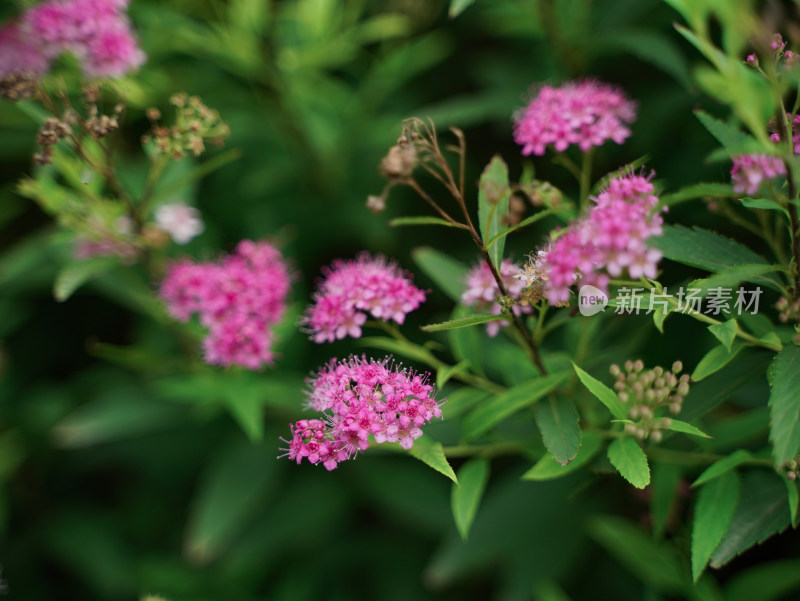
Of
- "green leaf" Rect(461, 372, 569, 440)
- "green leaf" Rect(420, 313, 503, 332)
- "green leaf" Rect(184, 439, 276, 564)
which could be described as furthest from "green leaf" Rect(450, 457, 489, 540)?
"green leaf" Rect(184, 439, 276, 564)

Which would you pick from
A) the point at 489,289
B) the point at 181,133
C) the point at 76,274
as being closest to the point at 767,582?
the point at 489,289

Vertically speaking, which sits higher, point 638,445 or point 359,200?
point 359,200

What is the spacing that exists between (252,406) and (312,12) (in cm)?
169

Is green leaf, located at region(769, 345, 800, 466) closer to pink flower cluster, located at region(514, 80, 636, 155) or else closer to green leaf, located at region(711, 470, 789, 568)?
green leaf, located at region(711, 470, 789, 568)

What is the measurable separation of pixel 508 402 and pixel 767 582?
1.12 meters

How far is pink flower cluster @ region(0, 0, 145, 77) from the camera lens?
2051mm

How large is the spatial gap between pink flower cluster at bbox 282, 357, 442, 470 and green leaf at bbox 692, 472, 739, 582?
2.15 ft

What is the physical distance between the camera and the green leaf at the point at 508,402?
147cm

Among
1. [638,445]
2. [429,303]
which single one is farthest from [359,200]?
[638,445]

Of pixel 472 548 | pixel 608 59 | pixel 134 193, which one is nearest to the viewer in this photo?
pixel 472 548

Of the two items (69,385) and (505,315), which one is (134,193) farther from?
(505,315)

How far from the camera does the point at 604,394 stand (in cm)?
139

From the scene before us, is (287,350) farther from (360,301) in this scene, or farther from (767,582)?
(767,582)

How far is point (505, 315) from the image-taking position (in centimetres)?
137
